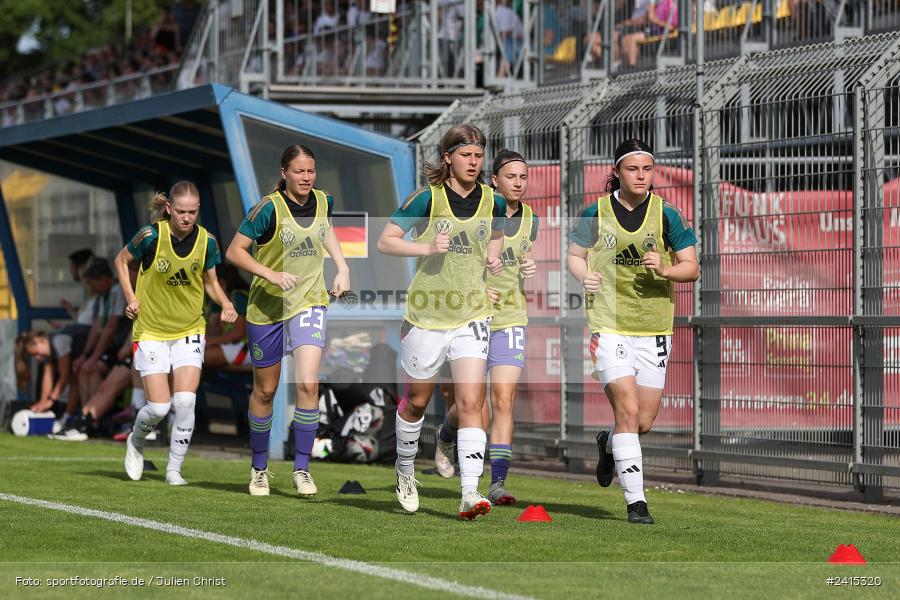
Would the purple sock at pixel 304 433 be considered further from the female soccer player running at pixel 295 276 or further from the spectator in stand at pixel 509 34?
the spectator in stand at pixel 509 34

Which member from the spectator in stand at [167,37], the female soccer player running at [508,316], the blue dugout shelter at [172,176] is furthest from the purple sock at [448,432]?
the spectator in stand at [167,37]

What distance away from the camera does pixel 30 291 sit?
2131 centimetres

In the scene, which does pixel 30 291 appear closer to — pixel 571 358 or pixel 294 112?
pixel 294 112

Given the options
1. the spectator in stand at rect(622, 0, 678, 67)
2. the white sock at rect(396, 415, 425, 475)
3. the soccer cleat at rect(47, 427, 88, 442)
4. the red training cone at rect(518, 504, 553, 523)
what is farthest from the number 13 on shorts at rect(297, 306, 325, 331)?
the spectator in stand at rect(622, 0, 678, 67)

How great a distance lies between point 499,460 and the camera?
10430mm

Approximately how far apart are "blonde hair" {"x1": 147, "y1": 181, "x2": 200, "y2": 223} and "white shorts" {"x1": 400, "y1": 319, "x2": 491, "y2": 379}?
2.81m

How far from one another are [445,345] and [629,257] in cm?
123

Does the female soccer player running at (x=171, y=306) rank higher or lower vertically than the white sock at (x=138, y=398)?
higher

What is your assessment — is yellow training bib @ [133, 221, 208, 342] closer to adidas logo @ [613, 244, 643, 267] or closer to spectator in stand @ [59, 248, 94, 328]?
adidas logo @ [613, 244, 643, 267]

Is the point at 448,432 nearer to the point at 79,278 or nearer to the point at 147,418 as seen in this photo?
the point at 147,418

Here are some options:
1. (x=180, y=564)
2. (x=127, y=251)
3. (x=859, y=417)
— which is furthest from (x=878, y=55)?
(x=180, y=564)

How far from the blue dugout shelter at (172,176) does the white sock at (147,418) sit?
3.72 meters

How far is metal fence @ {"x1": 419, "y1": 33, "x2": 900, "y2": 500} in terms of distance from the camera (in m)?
11.4

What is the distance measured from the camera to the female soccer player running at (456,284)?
9180 millimetres
